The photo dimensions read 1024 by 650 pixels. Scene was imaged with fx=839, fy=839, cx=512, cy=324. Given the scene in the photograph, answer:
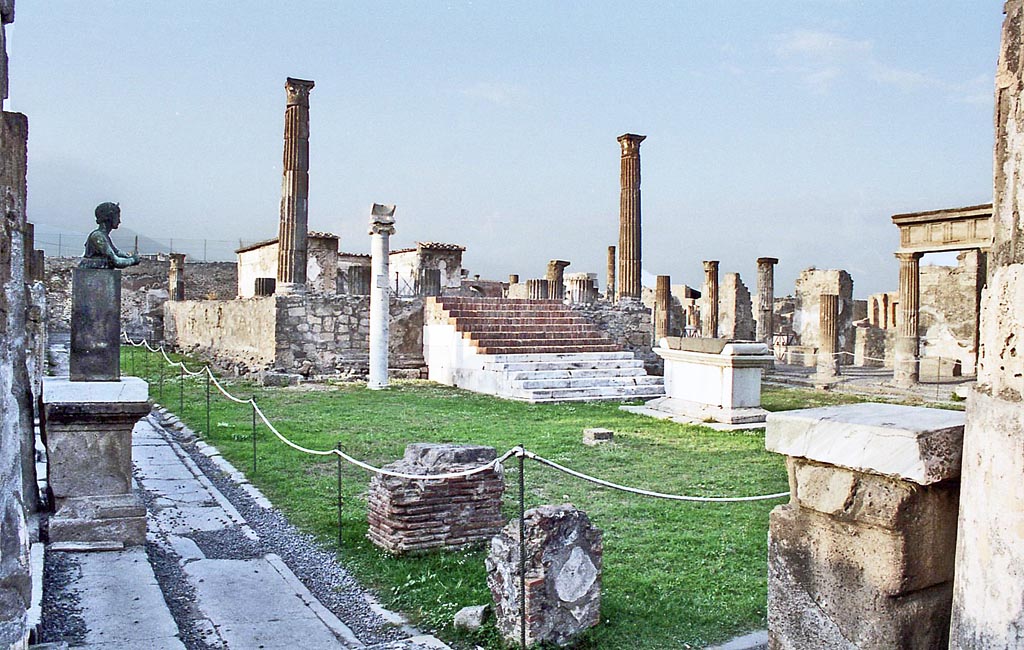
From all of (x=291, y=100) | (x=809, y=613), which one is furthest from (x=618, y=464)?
(x=291, y=100)

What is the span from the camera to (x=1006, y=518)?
2066mm

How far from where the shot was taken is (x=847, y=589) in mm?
2594

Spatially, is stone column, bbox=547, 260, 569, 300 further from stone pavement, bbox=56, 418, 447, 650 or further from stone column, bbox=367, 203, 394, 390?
stone pavement, bbox=56, 418, 447, 650

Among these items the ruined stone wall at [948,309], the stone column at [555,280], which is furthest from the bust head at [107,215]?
the ruined stone wall at [948,309]

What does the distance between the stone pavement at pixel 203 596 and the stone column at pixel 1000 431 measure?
8.21 feet

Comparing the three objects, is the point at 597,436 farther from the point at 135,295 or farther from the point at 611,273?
the point at 135,295

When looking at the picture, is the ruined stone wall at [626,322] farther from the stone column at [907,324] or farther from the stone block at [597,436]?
the stone block at [597,436]

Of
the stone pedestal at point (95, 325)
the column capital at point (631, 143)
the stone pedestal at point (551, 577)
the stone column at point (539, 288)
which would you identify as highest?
the column capital at point (631, 143)

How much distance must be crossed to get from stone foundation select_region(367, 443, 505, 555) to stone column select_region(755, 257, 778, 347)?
21926 mm

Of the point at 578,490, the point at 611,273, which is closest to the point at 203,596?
the point at 578,490

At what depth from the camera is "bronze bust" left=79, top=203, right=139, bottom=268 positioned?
19.4ft

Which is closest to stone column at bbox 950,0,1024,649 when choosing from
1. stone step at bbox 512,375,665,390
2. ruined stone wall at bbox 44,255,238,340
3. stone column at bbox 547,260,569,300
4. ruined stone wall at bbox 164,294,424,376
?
stone step at bbox 512,375,665,390

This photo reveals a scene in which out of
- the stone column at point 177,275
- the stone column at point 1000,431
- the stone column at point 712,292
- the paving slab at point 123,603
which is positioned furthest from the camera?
the stone column at point 177,275

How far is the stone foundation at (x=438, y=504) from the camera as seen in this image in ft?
17.6
